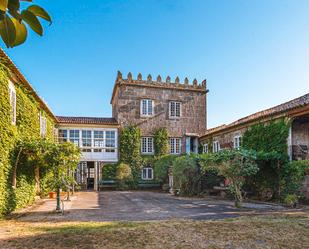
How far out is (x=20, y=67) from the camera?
10.6m

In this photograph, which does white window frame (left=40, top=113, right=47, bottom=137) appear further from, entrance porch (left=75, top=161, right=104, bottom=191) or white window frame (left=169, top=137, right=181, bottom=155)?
white window frame (left=169, top=137, right=181, bottom=155)

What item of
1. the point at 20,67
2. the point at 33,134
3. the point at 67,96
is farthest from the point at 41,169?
the point at 20,67

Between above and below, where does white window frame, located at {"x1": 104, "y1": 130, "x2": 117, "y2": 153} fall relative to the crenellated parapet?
below

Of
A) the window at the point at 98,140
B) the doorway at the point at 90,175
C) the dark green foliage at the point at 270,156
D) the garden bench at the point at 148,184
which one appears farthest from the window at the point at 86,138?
A: the dark green foliage at the point at 270,156

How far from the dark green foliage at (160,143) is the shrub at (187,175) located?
6484 mm

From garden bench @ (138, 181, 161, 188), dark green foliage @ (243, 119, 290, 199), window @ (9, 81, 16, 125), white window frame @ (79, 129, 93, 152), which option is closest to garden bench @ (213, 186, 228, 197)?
dark green foliage @ (243, 119, 290, 199)

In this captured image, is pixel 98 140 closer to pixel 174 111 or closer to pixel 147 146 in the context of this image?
pixel 147 146

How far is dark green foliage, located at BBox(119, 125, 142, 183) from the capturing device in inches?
907

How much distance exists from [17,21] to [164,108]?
77.5ft

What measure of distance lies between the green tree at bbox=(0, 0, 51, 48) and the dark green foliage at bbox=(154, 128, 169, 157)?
2286 cm

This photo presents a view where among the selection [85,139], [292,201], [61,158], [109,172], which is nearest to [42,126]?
[85,139]

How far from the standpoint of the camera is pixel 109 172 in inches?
893

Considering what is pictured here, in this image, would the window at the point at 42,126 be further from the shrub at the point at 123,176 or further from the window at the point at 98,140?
the shrub at the point at 123,176

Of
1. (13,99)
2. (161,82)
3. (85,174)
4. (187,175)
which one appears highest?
(161,82)
